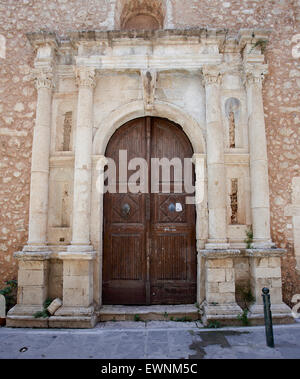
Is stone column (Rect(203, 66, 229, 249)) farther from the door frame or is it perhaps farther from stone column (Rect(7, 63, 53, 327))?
stone column (Rect(7, 63, 53, 327))

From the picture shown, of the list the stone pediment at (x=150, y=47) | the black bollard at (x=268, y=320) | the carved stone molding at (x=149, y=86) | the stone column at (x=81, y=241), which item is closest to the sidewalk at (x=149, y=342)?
the black bollard at (x=268, y=320)

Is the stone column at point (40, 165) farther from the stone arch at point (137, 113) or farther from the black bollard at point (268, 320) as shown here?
the black bollard at point (268, 320)

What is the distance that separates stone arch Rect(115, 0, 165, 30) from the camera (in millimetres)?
5520

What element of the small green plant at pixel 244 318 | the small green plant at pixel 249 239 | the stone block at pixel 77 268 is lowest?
the small green plant at pixel 244 318

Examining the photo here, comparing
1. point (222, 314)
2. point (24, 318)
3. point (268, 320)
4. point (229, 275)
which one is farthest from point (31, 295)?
point (268, 320)

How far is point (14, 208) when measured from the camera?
4871mm

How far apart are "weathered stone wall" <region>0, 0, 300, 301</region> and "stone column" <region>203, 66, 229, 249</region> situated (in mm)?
902

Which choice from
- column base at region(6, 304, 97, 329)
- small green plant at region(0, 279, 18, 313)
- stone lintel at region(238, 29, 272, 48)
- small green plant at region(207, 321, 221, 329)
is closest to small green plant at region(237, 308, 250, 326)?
small green plant at region(207, 321, 221, 329)

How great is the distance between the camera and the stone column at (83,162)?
4484 millimetres

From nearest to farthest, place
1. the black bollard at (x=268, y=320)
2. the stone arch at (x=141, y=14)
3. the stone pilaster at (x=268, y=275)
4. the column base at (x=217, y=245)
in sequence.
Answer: the black bollard at (x=268, y=320)
the stone pilaster at (x=268, y=275)
the column base at (x=217, y=245)
the stone arch at (x=141, y=14)

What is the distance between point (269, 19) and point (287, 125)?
6.59ft

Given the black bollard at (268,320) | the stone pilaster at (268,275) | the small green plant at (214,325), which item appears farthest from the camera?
the stone pilaster at (268,275)

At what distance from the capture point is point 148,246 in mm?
4828

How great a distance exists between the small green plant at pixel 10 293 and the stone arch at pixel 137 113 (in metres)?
2.54
